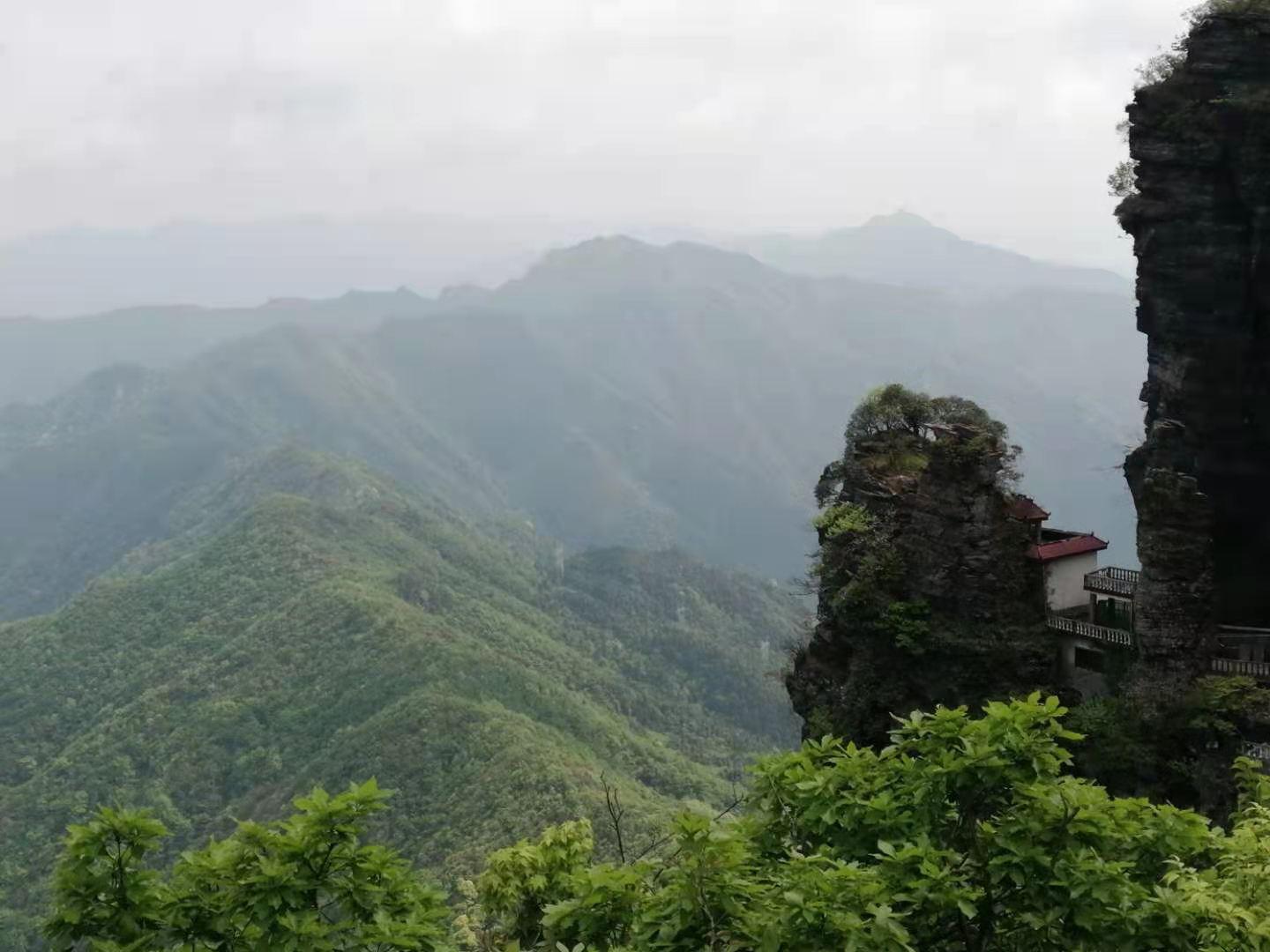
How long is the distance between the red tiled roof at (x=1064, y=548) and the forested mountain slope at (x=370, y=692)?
39710 millimetres

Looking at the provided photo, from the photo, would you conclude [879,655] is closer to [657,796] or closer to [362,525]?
[657,796]

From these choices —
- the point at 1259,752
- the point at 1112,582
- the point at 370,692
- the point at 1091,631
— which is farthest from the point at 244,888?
the point at 370,692

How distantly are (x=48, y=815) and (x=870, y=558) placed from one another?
75551 mm

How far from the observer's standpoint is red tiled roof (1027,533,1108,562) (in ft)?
79.0

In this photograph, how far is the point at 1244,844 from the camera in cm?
1002

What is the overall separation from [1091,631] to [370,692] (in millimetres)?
70121

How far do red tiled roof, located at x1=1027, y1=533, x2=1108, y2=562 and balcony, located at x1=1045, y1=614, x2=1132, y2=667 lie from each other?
1488 millimetres

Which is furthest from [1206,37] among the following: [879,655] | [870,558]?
[879,655]

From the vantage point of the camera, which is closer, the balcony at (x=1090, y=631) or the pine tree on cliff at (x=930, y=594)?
the balcony at (x=1090, y=631)

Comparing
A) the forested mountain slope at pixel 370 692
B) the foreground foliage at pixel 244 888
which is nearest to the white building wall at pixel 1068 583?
the foreground foliage at pixel 244 888

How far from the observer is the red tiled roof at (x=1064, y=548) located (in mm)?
24094

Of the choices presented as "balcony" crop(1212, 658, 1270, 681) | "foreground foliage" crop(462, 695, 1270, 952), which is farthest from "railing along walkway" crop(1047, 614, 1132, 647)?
"foreground foliage" crop(462, 695, 1270, 952)

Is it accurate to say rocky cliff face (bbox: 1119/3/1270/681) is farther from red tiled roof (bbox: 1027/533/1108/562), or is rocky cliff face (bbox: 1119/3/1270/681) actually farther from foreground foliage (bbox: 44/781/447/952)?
foreground foliage (bbox: 44/781/447/952)

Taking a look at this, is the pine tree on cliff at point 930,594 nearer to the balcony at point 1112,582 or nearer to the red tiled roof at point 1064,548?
the red tiled roof at point 1064,548
